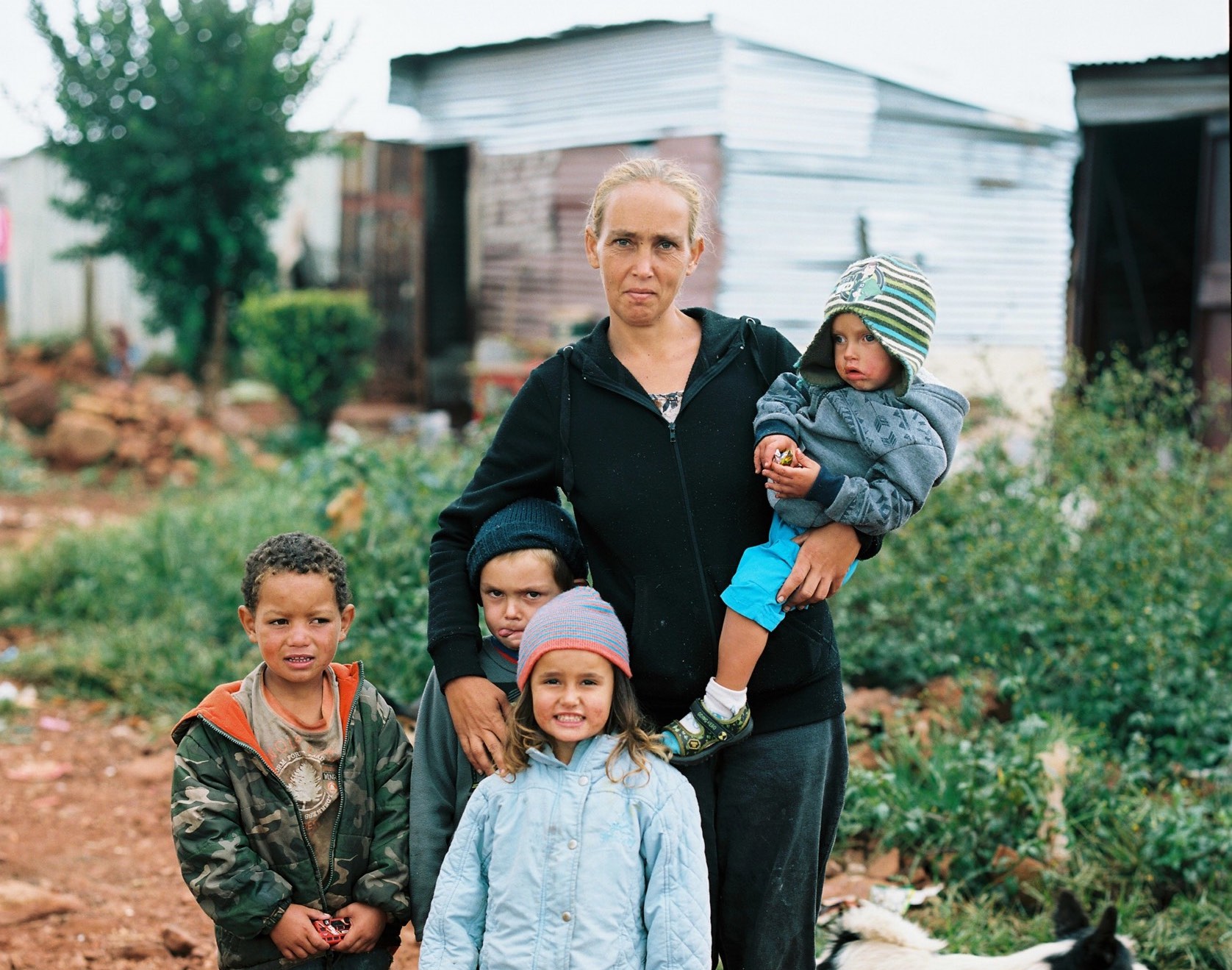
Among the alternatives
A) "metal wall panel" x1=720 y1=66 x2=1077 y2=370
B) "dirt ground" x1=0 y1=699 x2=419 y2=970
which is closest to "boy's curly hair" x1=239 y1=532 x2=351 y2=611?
"dirt ground" x1=0 y1=699 x2=419 y2=970

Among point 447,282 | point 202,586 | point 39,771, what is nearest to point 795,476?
point 39,771

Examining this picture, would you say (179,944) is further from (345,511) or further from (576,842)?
(345,511)

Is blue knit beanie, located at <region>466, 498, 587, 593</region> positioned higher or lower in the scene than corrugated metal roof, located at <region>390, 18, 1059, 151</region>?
lower

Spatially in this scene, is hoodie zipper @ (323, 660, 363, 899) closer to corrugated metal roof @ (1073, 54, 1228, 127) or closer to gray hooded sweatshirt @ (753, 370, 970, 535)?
gray hooded sweatshirt @ (753, 370, 970, 535)

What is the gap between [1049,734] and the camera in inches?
163

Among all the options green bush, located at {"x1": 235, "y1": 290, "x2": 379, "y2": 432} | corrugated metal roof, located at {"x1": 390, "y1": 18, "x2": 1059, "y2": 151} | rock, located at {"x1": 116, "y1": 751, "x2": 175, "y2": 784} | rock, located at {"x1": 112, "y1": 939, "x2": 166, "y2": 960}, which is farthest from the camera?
green bush, located at {"x1": 235, "y1": 290, "x2": 379, "y2": 432}

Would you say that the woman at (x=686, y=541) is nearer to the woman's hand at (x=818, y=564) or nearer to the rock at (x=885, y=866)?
the woman's hand at (x=818, y=564)

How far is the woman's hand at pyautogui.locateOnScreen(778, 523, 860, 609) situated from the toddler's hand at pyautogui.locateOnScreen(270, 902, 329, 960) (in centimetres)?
113

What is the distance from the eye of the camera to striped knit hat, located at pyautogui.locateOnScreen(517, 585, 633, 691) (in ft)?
7.14

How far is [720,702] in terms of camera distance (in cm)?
222

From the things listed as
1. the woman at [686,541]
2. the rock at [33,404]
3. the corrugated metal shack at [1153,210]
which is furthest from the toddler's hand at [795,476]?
the rock at [33,404]

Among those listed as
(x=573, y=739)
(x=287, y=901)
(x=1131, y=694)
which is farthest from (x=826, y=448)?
(x=1131, y=694)


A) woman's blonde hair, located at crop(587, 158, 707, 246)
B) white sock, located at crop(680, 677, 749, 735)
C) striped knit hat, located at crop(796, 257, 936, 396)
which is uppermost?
→ woman's blonde hair, located at crop(587, 158, 707, 246)

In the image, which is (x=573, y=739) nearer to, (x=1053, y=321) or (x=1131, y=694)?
(x=1131, y=694)
